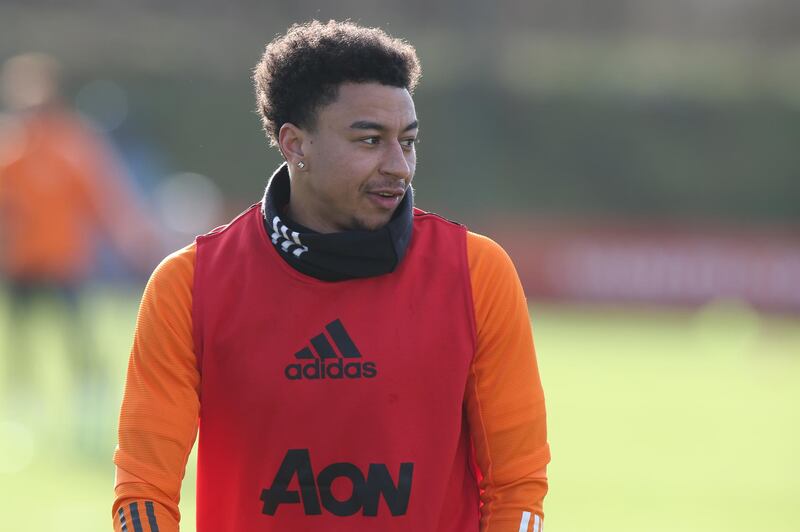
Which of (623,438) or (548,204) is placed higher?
(548,204)

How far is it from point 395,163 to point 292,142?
341 millimetres

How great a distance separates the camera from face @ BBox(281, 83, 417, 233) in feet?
11.0

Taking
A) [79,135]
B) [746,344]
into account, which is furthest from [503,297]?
[746,344]

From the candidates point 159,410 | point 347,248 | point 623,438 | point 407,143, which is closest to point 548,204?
point 623,438

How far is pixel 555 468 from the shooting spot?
9.25 metres

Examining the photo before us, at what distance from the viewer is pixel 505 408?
333 centimetres

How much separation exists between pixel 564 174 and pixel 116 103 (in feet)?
31.6

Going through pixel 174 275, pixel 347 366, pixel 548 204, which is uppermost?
pixel 548 204

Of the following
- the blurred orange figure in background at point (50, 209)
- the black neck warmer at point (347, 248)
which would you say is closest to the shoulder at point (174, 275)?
the black neck warmer at point (347, 248)

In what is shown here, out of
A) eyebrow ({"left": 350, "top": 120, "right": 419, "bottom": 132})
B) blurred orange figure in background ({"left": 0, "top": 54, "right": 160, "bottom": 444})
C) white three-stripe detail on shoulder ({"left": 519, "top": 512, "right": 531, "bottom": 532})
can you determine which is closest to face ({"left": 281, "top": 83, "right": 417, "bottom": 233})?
eyebrow ({"left": 350, "top": 120, "right": 419, "bottom": 132})

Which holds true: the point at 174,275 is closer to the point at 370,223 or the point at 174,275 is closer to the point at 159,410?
the point at 159,410

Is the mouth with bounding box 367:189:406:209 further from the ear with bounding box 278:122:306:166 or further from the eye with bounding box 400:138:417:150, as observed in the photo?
the ear with bounding box 278:122:306:166

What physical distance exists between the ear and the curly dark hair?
18 millimetres

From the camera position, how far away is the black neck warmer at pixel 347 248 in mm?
3328
